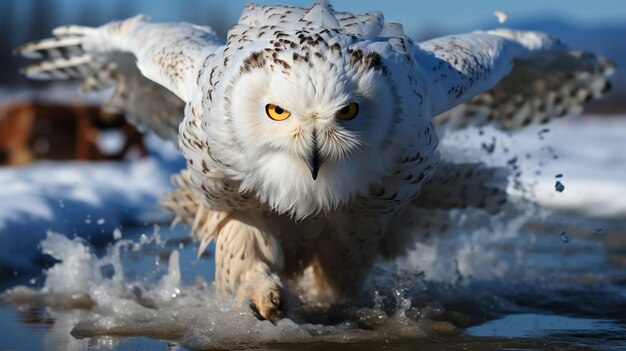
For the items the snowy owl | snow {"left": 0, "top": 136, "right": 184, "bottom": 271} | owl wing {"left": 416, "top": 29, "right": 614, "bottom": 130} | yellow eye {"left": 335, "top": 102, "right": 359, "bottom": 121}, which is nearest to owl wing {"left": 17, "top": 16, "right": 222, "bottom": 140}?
the snowy owl

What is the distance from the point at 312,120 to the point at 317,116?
0.10ft

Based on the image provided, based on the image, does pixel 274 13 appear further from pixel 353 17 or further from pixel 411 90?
pixel 411 90

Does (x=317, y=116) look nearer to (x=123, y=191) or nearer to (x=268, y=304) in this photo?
(x=268, y=304)

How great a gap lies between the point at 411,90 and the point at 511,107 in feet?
9.68

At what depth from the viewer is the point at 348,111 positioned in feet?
13.1

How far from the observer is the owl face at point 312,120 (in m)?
3.95

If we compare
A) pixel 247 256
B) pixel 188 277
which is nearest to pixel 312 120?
pixel 247 256

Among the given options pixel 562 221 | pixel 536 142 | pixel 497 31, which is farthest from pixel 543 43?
pixel 536 142

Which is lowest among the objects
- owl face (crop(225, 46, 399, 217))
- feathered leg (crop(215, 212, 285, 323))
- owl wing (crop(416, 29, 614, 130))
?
feathered leg (crop(215, 212, 285, 323))

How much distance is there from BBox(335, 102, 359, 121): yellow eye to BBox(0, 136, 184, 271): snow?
3.45 meters

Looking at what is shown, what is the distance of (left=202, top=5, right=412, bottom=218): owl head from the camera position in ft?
13.0

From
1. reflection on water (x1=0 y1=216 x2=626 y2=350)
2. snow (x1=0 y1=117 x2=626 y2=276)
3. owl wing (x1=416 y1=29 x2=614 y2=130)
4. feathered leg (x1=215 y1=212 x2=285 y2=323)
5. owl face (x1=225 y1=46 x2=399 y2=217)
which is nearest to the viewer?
owl face (x1=225 y1=46 x2=399 y2=217)

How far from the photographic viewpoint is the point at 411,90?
14.3 ft

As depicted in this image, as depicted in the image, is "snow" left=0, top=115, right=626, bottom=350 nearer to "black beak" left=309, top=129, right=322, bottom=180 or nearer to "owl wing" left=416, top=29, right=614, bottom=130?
"owl wing" left=416, top=29, right=614, bottom=130
